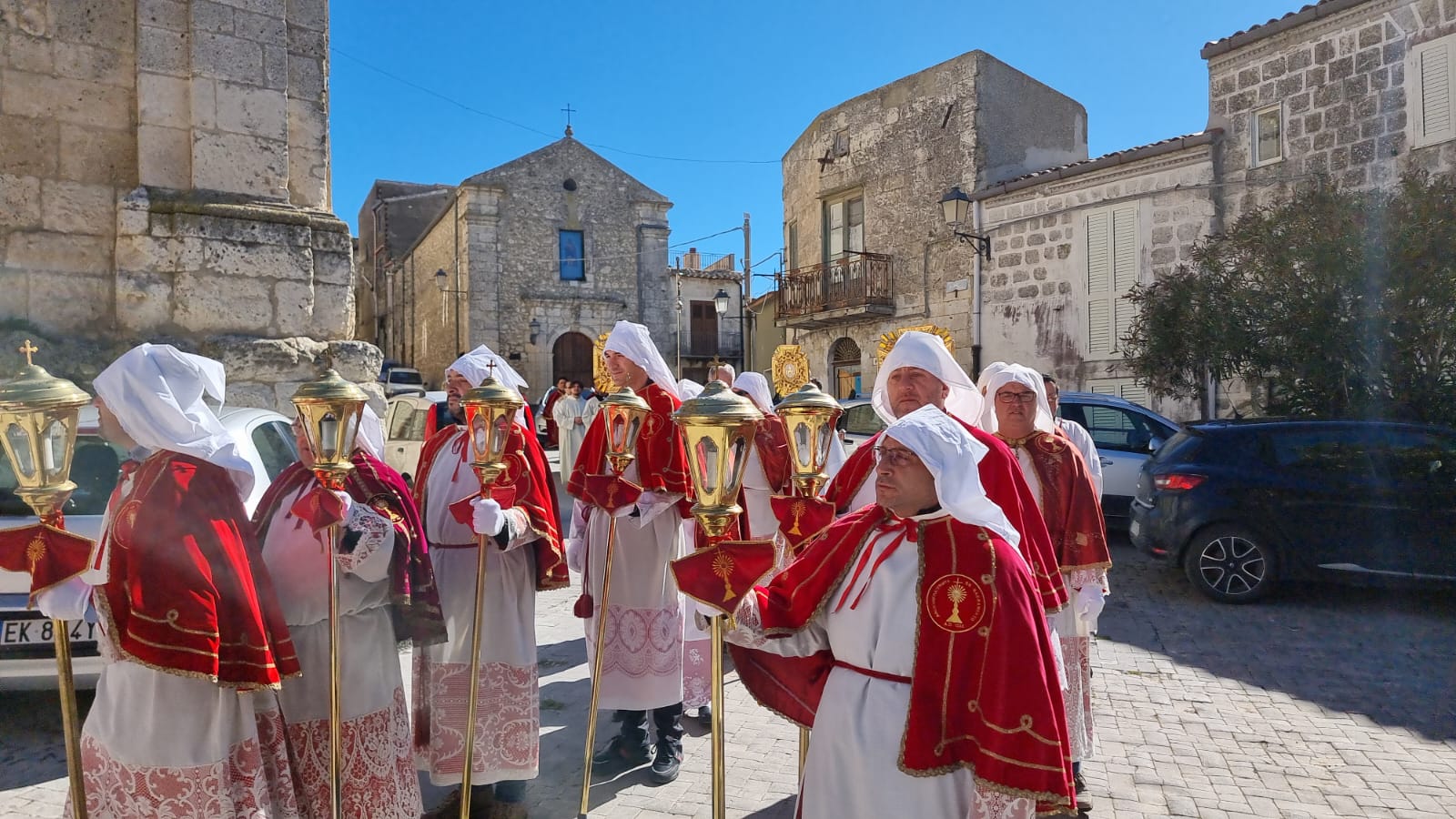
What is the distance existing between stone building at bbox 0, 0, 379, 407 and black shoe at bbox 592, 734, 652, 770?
3.91 metres

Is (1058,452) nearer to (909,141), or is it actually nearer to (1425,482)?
(1425,482)

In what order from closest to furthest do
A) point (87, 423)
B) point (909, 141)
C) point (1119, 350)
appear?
point (87, 423), point (1119, 350), point (909, 141)

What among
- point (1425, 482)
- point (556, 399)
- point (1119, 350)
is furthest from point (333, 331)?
point (1119, 350)

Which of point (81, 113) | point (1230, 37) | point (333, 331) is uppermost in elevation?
point (1230, 37)

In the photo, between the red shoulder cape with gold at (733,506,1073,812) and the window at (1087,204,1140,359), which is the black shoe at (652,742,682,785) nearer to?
the red shoulder cape with gold at (733,506,1073,812)

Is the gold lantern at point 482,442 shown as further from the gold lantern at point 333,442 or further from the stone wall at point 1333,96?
the stone wall at point 1333,96

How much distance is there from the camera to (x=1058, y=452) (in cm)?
402

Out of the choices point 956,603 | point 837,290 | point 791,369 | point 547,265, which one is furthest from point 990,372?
point 547,265

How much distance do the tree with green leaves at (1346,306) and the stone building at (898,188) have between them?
7.25 metres

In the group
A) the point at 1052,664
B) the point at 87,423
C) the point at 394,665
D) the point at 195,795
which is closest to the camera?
the point at 1052,664

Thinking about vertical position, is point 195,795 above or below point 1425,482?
below

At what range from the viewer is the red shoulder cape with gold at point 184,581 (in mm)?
2471

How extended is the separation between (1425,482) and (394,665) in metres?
7.76

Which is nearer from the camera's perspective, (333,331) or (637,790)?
(637,790)
